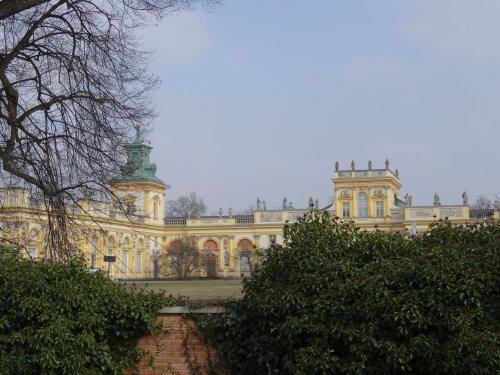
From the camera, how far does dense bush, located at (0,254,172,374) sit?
8414mm

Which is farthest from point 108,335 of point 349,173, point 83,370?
point 349,173

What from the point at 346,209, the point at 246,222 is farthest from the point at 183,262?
the point at 346,209

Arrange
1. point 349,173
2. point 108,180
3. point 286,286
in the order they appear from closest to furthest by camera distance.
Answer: point 286,286
point 108,180
point 349,173

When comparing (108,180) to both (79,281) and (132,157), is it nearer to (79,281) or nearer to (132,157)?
(132,157)

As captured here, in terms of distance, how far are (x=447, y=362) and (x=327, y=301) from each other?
1424 mm

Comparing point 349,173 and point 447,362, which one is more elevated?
point 349,173

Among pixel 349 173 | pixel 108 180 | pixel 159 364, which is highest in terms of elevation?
pixel 349 173

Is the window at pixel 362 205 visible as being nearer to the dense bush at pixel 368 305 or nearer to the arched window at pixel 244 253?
the arched window at pixel 244 253

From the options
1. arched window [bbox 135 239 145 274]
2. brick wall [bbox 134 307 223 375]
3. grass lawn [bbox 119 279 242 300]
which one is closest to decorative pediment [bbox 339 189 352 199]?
arched window [bbox 135 239 145 274]

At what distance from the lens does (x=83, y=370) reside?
27.8 ft

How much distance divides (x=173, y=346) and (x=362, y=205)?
71.8 metres

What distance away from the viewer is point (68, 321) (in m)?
8.53

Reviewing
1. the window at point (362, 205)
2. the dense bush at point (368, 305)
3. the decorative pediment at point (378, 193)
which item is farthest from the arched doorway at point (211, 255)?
the dense bush at point (368, 305)

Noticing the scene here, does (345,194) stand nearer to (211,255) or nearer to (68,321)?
(211,255)
